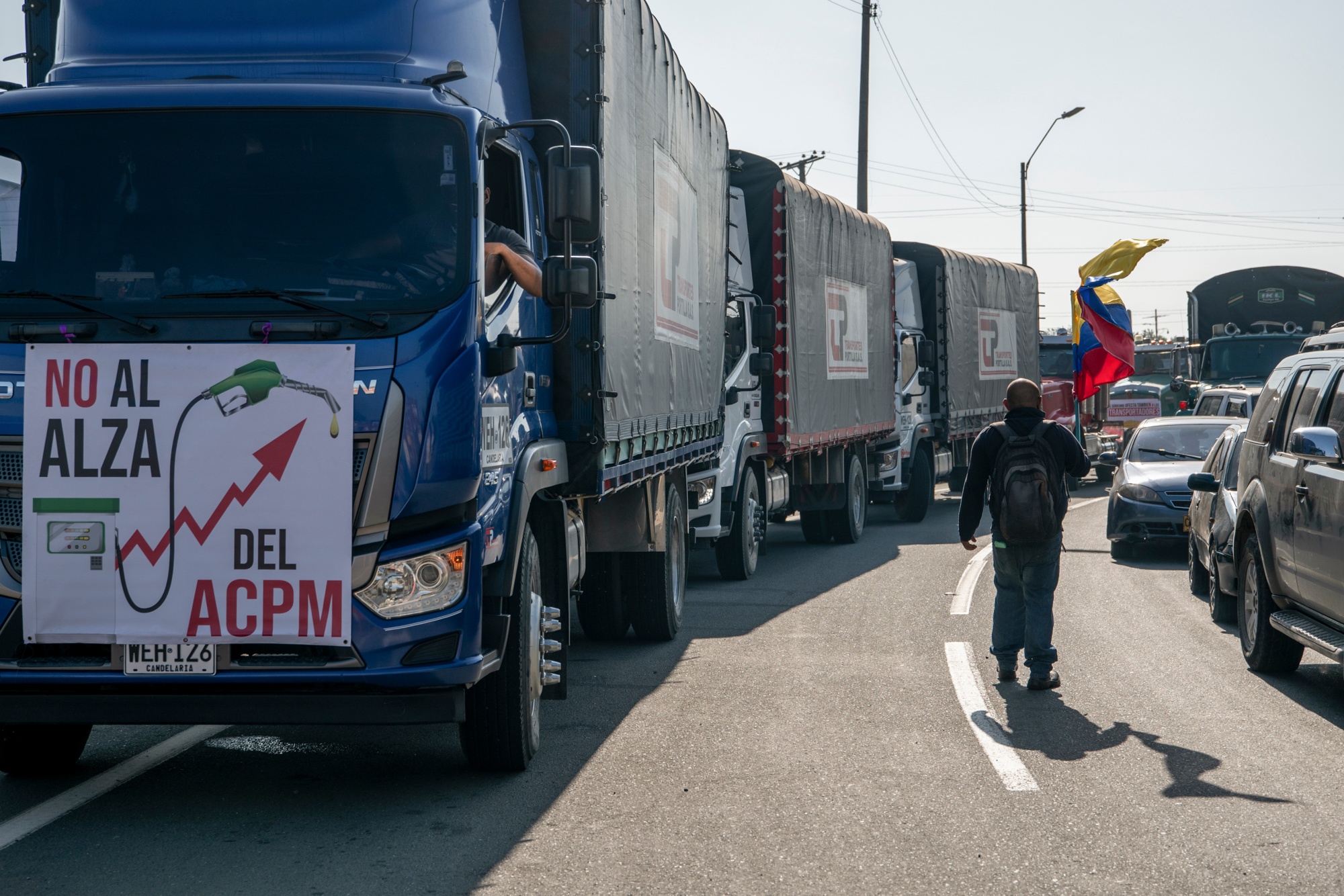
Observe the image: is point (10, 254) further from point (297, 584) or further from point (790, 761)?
point (790, 761)

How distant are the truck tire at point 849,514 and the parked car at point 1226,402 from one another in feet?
19.8

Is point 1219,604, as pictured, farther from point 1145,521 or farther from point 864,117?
point 864,117

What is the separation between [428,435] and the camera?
527cm

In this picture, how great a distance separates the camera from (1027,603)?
28.1ft

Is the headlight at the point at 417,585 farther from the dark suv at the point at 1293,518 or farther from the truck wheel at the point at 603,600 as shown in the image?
the truck wheel at the point at 603,600

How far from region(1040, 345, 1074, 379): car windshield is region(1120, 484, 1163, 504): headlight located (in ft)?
59.9

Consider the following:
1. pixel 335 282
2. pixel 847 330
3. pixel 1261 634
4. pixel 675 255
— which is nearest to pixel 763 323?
pixel 847 330

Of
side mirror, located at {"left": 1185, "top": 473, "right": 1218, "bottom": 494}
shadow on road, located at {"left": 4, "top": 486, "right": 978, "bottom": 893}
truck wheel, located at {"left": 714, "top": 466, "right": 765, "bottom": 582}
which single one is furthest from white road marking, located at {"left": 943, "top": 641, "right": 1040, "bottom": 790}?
truck wheel, located at {"left": 714, "top": 466, "right": 765, "bottom": 582}

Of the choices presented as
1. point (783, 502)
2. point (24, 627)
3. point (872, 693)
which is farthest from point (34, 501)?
point (783, 502)

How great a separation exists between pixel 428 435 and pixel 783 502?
1061 cm

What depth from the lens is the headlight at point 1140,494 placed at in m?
15.4

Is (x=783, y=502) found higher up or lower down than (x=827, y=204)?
lower down

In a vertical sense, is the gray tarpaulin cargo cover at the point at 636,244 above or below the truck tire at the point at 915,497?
above

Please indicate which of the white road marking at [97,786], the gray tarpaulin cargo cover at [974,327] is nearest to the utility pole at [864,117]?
the gray tarpaulin cargo cover at [974,327]
